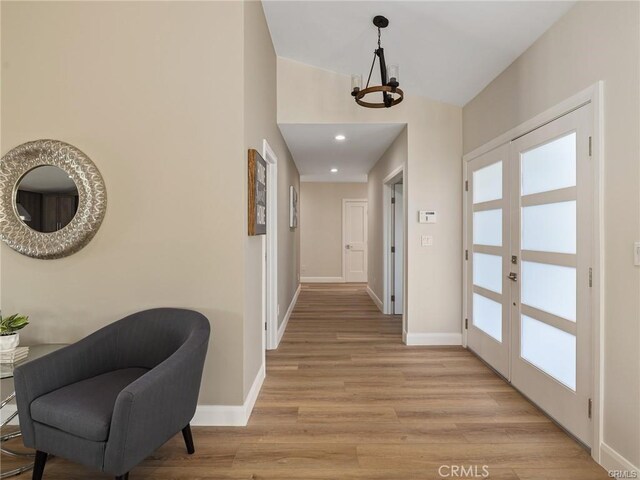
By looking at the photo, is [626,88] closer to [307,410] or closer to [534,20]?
[534,20]

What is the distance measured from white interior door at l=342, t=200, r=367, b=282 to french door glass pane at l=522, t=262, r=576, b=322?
20.5ft

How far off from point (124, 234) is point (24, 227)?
0.61m

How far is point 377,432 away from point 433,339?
1.89 meters

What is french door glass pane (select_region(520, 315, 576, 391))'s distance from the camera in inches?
85.6

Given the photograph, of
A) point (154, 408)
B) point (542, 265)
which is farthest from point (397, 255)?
point (154, 408)

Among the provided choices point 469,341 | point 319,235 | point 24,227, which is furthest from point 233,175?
point 319,235

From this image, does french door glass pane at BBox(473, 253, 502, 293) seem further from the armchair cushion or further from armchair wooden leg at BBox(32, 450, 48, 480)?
armchair wooden leg at BBox(32, 450, 48, 480)

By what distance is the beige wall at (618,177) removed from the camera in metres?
1.68

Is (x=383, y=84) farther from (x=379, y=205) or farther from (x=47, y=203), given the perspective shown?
(x=379, y=205)

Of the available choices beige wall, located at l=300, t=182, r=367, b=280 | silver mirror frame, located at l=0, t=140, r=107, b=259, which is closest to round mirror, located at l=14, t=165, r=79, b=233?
silver mirror frame, located at l=0, t=140, r=107, b=259

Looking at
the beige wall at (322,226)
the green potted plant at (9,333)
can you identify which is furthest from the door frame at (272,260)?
the beige wall at (322,226)

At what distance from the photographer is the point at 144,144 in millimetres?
2266

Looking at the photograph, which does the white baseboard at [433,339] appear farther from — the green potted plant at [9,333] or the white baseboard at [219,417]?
the green potted plant at [9,333]

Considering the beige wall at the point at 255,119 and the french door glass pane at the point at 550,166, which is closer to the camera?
the french door glass pane at the point at 550,166
